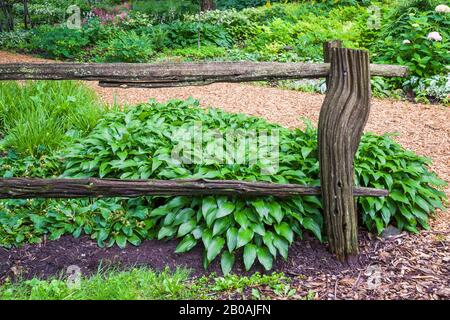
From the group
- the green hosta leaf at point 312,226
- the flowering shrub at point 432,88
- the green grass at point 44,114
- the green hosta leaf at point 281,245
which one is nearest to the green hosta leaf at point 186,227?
the green hosta leaf at point 281,245

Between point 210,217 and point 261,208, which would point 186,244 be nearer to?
point 210,217

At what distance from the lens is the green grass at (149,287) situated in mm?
3064

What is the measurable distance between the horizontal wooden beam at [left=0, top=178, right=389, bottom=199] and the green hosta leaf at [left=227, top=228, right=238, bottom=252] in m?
0.27

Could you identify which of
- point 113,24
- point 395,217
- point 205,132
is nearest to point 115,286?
point 205,132

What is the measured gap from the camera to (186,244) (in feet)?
11.7

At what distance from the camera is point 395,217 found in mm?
3908

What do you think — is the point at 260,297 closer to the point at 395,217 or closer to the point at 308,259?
the point at 308,259

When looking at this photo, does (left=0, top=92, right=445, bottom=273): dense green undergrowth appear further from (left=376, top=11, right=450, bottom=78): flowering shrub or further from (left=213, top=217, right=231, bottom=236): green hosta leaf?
(left=376, top=11, right=450, bottom=78): flowering shrub

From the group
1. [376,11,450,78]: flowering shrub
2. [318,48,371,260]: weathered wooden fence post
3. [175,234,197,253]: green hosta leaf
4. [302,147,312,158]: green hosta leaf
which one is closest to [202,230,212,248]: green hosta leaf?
[175,234,197,253]: green hosta leaf

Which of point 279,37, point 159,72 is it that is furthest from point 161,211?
point 279,37

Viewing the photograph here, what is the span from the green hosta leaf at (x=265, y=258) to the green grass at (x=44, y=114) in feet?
8.43

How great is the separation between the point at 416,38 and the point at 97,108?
539cm

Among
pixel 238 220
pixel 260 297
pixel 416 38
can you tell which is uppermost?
pixel 416 38

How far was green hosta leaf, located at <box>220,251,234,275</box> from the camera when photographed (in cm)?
341
